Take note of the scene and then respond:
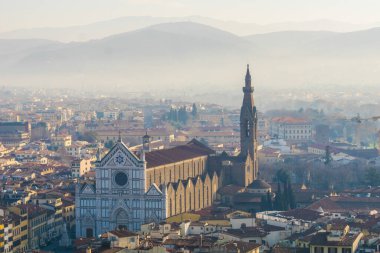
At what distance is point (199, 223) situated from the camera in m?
51.8

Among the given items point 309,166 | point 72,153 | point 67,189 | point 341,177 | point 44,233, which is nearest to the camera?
point 44,233

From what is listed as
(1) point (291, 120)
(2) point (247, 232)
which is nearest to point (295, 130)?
(1) point (291, 120)

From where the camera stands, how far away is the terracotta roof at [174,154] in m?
60.1

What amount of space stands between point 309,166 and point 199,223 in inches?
1150

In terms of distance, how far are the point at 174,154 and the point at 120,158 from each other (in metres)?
6.67

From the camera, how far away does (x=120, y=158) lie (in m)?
58.1

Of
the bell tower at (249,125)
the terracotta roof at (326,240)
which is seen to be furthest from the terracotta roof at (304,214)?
the bell tower at (249,125)

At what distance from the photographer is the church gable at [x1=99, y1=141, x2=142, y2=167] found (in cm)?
5788

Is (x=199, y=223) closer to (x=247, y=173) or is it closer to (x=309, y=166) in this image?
(x=247, y=173)

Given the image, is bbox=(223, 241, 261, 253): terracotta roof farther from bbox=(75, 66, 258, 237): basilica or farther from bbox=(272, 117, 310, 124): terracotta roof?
bbox=(272, 117, 310, 124): terracotta roof

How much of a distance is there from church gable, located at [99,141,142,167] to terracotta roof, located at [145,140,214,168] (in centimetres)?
93

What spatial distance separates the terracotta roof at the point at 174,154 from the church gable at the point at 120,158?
0.93 metres

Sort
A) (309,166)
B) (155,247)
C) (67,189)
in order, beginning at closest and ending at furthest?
(155,247)
(67,189)
(309,166)

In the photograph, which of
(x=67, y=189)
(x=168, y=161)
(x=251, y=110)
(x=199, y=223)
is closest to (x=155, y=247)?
(x=199, y=223)
